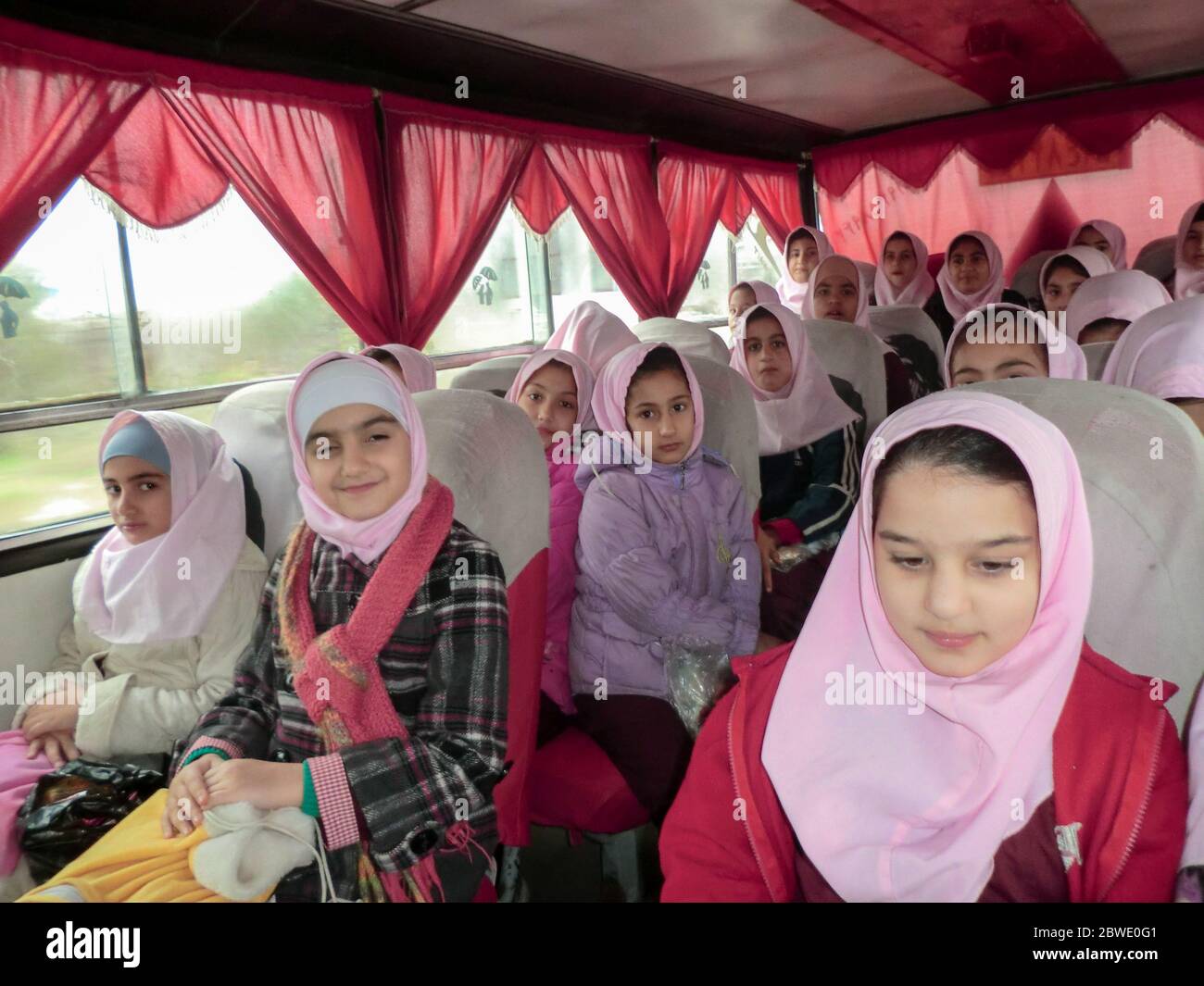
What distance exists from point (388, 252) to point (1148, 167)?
5.61 m

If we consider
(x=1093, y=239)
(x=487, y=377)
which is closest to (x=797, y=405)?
(x=487, y=377)

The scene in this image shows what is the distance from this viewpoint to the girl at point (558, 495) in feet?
6.54

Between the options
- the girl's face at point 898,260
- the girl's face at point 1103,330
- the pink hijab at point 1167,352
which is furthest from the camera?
the girl's face at point 898,260

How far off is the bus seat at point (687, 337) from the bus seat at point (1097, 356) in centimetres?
107

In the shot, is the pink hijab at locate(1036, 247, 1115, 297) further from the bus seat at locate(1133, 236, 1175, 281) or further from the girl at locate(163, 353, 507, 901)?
the girl at locate(163, 353, 507, 901)

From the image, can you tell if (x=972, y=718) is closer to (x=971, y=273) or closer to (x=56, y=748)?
(x=56, y=748)

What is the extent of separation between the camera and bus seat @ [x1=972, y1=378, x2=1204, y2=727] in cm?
110

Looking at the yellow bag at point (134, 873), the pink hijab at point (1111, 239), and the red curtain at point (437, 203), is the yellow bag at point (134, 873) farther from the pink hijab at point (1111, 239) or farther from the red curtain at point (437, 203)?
the pink hijab at point (1111, 239)

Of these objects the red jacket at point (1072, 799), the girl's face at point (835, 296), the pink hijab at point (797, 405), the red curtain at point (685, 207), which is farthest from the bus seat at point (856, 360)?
the red curtain at point (685, 207)

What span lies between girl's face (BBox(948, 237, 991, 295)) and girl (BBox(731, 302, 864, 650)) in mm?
2705

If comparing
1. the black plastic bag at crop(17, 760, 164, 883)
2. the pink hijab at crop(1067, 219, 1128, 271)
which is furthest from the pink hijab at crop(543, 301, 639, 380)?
the pink hijab at crop(1067, 219, 1128, 271)
